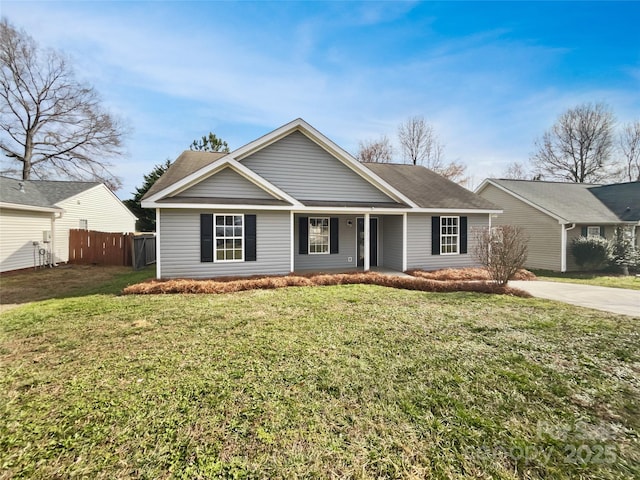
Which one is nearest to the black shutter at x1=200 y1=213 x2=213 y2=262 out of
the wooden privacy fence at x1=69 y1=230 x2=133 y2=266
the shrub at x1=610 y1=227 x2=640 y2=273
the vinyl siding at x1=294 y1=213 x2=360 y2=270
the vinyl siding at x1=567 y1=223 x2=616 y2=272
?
the vinyl siding at x1=294 y1=213 x2=360 y2=270

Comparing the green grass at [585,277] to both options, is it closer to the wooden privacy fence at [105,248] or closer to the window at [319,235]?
the window at [319,235]

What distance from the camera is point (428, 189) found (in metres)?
14.4

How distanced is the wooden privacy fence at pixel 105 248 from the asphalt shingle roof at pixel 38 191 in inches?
84.4

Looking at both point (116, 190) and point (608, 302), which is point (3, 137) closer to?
point (116, 190)

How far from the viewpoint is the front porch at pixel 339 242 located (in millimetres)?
12562

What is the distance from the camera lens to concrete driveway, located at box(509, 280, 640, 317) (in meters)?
7.56

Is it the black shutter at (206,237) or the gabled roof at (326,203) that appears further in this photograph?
the gabled roof at (326,203)

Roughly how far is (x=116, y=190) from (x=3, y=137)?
8327mm

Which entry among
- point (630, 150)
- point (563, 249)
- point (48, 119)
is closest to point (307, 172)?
point (563, 249)

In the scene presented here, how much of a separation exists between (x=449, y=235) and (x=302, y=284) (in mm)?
7516

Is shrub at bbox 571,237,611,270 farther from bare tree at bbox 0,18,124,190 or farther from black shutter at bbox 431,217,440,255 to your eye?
bare tree at bbox 0,18,124,190

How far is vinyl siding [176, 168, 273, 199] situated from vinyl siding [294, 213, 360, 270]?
2530 mm

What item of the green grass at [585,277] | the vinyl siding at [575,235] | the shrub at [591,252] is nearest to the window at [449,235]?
the green grass at [585,277]

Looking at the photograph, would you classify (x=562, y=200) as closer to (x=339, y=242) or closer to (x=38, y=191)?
(x=339, y=242)
